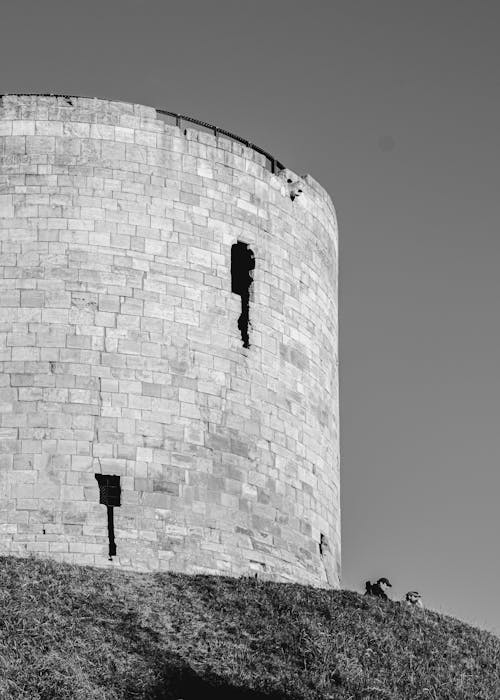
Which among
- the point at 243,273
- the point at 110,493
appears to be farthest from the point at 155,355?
the point at 243,273

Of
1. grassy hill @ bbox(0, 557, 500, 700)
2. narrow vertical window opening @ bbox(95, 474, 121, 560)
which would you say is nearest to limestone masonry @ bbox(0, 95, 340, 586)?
narrow vertical window opening @ bbox(95, 474, 121, 560)

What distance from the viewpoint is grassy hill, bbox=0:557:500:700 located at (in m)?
22.4

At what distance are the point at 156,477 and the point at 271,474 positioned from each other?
2.20m

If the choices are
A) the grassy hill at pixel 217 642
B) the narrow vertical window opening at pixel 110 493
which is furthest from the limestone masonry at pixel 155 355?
the grassy hill at pixel 217 642

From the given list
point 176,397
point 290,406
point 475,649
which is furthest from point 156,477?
point 475,649

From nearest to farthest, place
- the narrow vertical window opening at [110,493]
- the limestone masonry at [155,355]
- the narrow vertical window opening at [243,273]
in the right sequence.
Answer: the narrow vertical window opening at [110,493], the limestone masonry at [155,355], the narrow vertical window opening at [243,273]

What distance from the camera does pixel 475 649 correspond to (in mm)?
25594

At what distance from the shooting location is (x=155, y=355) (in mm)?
28250

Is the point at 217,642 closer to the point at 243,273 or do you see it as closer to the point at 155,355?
the point at 155,355

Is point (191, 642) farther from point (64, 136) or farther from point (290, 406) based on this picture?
point (64, 136)

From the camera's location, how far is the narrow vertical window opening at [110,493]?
27031 mm

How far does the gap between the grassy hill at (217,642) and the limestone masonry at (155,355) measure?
4.08ft

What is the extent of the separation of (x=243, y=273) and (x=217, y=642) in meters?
7.65

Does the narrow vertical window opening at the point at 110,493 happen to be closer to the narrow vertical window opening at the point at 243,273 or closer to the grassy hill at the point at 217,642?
the grassy hill at the point at 217,642
